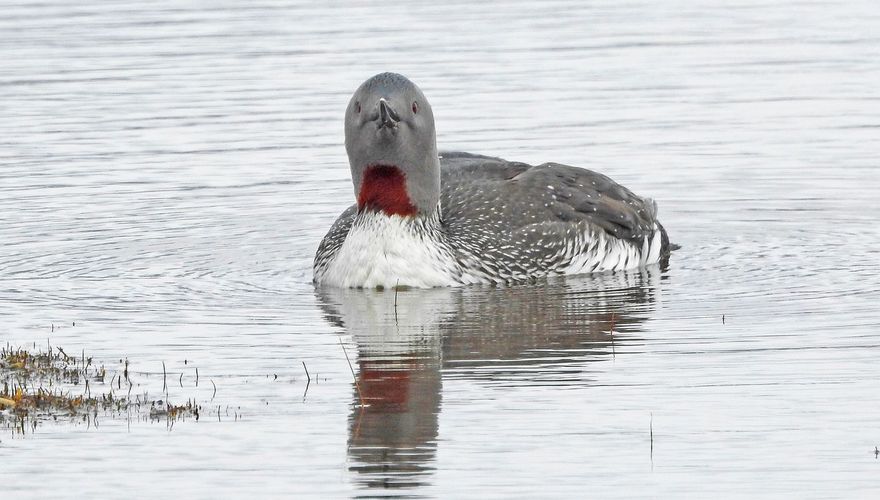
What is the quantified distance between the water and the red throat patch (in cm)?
57

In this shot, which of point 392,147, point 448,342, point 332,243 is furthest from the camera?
point 332,243

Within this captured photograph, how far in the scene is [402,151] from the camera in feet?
40.5

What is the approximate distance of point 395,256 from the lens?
41.3ft

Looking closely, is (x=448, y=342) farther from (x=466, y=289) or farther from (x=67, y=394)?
(x=67, y=394)

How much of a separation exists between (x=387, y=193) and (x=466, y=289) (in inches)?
31.4

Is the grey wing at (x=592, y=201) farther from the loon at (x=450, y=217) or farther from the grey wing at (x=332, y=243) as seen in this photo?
the grey wing at (x=332, y=243)

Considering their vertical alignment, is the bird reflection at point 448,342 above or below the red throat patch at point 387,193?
below

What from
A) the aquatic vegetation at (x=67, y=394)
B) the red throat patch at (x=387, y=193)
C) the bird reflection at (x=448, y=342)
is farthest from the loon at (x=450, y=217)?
the aquatic vegetation at (x=67, y=394)

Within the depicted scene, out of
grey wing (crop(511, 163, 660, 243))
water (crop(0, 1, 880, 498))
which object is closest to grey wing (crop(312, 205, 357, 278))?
water (crop(0, 1, 880, 498))

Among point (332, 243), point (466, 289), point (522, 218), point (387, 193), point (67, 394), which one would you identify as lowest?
point (67, 394)

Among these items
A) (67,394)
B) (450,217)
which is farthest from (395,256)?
(67,394)

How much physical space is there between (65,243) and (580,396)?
6.32 metres

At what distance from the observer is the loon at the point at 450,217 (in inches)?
486

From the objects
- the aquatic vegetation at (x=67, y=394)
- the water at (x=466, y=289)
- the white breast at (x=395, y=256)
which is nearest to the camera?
the water at (x=466, y=289)
